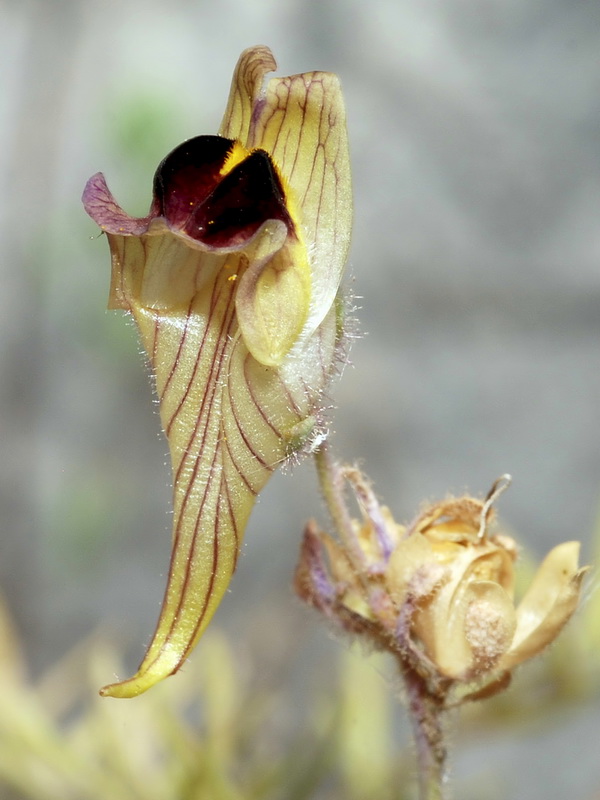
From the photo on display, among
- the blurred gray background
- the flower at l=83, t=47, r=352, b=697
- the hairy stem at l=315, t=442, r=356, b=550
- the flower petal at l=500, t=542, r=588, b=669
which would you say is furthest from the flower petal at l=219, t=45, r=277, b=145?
the blurred gray background

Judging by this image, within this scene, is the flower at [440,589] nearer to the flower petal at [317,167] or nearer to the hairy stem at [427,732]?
the hairy stem at [427,732]

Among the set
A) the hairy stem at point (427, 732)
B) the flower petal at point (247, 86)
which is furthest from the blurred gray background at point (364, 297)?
the flower petal at point (247, 86)

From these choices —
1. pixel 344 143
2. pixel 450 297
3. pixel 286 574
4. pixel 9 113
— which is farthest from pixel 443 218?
pixel 344 143

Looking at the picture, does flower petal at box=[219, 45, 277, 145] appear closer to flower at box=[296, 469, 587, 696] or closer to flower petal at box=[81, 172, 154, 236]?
flower petal at box=[81, 172, 154, 236]

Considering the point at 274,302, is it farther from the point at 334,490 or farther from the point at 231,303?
the point at 334,490

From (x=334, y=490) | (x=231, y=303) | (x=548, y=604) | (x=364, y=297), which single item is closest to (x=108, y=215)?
(x=231, y=303)

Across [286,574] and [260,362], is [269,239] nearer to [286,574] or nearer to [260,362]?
[260,362]
